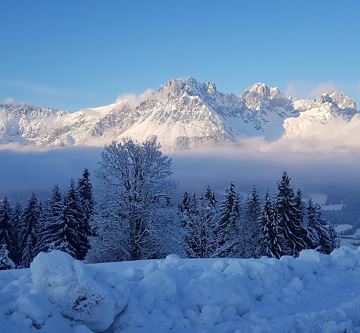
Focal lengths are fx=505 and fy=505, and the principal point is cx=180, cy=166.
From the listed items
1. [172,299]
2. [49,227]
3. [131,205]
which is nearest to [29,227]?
[49,227]

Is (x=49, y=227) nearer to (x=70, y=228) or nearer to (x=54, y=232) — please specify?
(x=54, y=232)

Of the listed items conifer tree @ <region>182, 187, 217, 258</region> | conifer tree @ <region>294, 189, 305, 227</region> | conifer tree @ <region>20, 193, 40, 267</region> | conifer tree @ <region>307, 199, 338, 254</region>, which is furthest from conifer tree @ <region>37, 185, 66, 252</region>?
conifer tree @ <region>307, 199, 338, 254</region>

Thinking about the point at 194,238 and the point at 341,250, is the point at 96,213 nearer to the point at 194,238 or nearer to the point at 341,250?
Result: the point at 194,238

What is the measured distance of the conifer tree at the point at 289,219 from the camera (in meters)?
39.2

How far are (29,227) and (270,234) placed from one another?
21.1 m

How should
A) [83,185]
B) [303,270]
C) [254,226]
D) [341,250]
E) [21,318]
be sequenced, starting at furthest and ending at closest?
[83,185], [254,226], [341,250], [303,270], [21,318]

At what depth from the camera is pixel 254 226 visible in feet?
148

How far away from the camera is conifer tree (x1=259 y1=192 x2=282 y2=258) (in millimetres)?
37750

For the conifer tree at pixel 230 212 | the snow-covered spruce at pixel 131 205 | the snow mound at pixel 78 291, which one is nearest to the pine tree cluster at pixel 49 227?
the snow-covered spruce at pixel 131 205

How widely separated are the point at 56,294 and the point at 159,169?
17.9m

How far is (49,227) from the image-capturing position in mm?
36844

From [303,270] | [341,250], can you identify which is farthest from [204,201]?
[303,270]

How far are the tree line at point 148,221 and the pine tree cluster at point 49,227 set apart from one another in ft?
0.25

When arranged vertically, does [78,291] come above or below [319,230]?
above
